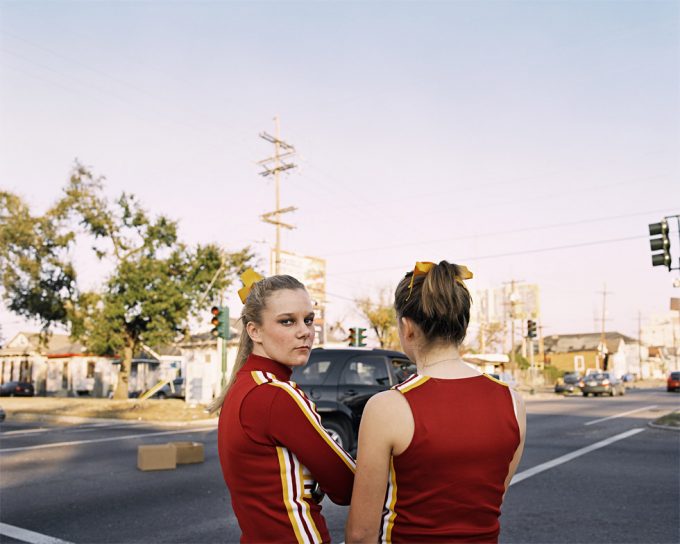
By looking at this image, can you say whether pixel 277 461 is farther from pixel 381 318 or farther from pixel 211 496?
pixel 381 318

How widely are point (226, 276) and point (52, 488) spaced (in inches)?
1115

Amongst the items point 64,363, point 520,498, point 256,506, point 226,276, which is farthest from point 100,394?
point 256,506

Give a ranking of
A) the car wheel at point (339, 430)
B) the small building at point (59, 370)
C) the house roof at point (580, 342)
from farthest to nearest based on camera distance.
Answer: the house roof at point (580, 342), the small building at point (59, 370), the car wheel at point (339, 430)

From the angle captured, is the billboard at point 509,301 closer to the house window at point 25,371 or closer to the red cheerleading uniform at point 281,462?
the house window at point 25,371

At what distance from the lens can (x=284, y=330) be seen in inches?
95.2

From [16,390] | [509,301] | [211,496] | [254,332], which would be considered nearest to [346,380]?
[211,496]

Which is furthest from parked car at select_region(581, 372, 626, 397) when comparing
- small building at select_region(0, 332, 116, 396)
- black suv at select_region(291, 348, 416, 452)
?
small building at select_region(0, 332, 116, 396)

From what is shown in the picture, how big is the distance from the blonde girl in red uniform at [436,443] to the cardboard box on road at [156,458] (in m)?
9.16

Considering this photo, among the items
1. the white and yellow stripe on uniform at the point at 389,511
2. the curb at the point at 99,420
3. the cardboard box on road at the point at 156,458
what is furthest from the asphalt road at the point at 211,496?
the curb at the point at 99,420

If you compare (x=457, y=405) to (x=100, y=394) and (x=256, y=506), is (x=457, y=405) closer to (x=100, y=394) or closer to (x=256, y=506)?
(x=256, y=506)

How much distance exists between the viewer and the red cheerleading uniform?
2098 mm

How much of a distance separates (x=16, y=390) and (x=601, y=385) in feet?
136

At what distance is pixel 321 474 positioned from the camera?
7.00ft

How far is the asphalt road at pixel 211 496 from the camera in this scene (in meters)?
6.49
